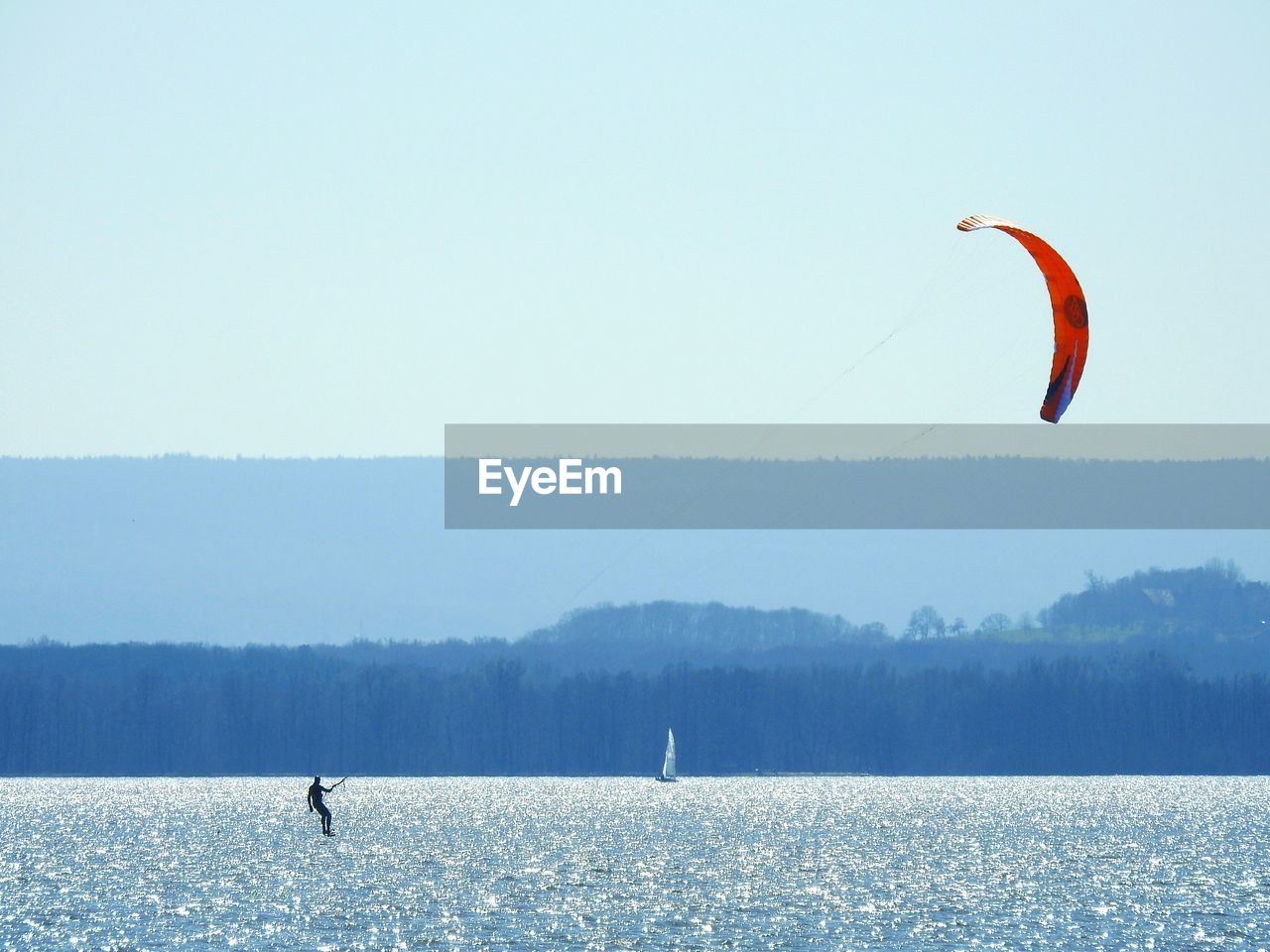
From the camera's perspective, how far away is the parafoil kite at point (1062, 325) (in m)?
43.8

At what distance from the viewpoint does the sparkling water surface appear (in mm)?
36156

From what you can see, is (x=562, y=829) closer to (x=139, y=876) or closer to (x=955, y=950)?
(x=139, y=876)

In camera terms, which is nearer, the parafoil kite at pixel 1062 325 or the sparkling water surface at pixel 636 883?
the sparkling water surface at pixel 636 883

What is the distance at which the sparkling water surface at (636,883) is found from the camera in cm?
3616

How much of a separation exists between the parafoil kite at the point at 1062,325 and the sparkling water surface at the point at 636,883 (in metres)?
11.8

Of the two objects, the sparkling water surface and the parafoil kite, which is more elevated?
the parafoil kite

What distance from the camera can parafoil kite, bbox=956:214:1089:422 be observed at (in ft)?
144

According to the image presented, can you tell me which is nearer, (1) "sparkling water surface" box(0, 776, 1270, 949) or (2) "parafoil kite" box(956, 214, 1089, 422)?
(1) "sparkling water surface" box(0, 776, 1270, 949)

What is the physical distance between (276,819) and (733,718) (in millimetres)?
105442

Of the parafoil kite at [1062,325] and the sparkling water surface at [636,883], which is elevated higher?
the parafoil kite at [1062,325]

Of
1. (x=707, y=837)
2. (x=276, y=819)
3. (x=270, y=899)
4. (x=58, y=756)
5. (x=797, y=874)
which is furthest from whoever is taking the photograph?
(x=58, y=756)

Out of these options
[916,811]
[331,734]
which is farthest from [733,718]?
[916,811]

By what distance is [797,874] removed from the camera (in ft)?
166

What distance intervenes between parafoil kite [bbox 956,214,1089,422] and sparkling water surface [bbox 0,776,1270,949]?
11.8 meters
